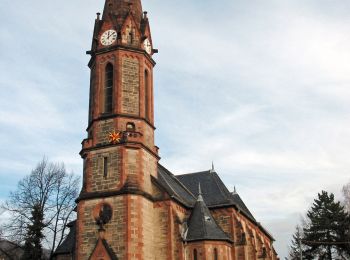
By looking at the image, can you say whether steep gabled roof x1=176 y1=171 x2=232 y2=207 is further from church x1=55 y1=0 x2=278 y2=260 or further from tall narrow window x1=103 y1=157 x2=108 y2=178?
tall narrow window x1=103 y1=157 x2=108 y2=178

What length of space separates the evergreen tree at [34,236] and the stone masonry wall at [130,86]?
1574cm

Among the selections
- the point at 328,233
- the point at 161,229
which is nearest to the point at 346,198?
the point at 328,233

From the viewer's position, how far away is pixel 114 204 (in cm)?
2925

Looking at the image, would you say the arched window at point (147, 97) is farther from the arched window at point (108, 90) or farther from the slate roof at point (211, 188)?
the slate roof at point (211, 188)

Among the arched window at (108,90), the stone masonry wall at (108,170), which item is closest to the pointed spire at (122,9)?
the arched window at (108,90)

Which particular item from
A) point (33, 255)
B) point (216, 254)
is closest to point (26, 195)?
point (33, 255)

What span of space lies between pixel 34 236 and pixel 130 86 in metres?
17.9

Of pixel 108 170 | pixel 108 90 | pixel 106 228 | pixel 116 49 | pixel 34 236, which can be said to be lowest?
pixel 106 228

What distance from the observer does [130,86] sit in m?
32.5

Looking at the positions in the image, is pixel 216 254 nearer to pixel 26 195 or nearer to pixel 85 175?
pixel 85 175

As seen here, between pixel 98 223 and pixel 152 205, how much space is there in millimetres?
4070

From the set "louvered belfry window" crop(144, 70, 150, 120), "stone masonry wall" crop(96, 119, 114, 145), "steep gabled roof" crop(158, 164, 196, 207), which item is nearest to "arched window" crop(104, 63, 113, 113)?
"stone masonry wall" crop(96, 119, 114, 145)

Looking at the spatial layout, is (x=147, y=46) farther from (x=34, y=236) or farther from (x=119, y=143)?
(x=34, y=236)

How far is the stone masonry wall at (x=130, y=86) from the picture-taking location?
32062 mm
